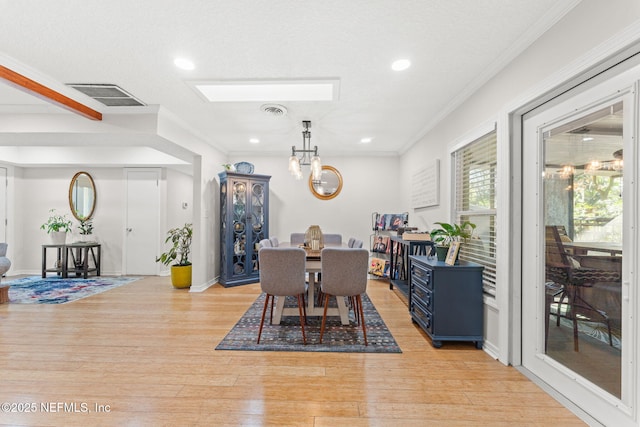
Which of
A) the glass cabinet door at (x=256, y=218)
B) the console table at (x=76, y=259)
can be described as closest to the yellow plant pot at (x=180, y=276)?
the glass cabinet door at (x=256, y=218)

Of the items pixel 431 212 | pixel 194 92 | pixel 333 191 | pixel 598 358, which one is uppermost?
pixel 194 92

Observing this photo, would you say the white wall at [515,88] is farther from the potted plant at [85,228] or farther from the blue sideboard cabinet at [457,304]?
the potted plant at [85,228]

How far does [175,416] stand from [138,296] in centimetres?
311

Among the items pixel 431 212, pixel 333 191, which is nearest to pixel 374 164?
pixel 333 191

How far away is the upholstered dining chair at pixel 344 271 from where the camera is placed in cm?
262

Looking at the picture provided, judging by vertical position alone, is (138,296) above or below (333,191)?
below

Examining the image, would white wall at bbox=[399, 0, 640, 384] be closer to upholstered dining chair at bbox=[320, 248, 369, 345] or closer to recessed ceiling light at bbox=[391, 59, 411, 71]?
recessed ceiling light at bbox=[391, 59, 411, 71]

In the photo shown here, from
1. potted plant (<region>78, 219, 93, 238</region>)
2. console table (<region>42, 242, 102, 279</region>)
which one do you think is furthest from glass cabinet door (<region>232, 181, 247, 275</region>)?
potted plant (<region>78, 219, 93, 238</region>)

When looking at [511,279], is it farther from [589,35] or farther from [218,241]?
[218,241]

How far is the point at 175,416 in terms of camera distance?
1.66 m

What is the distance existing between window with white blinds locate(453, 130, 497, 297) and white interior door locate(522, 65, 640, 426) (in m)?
0.36

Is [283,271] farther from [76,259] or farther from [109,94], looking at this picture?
[76,259]

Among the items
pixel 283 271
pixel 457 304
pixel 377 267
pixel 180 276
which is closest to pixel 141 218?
pixel 180 276

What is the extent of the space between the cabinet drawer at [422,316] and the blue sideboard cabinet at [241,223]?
9.72 ft
